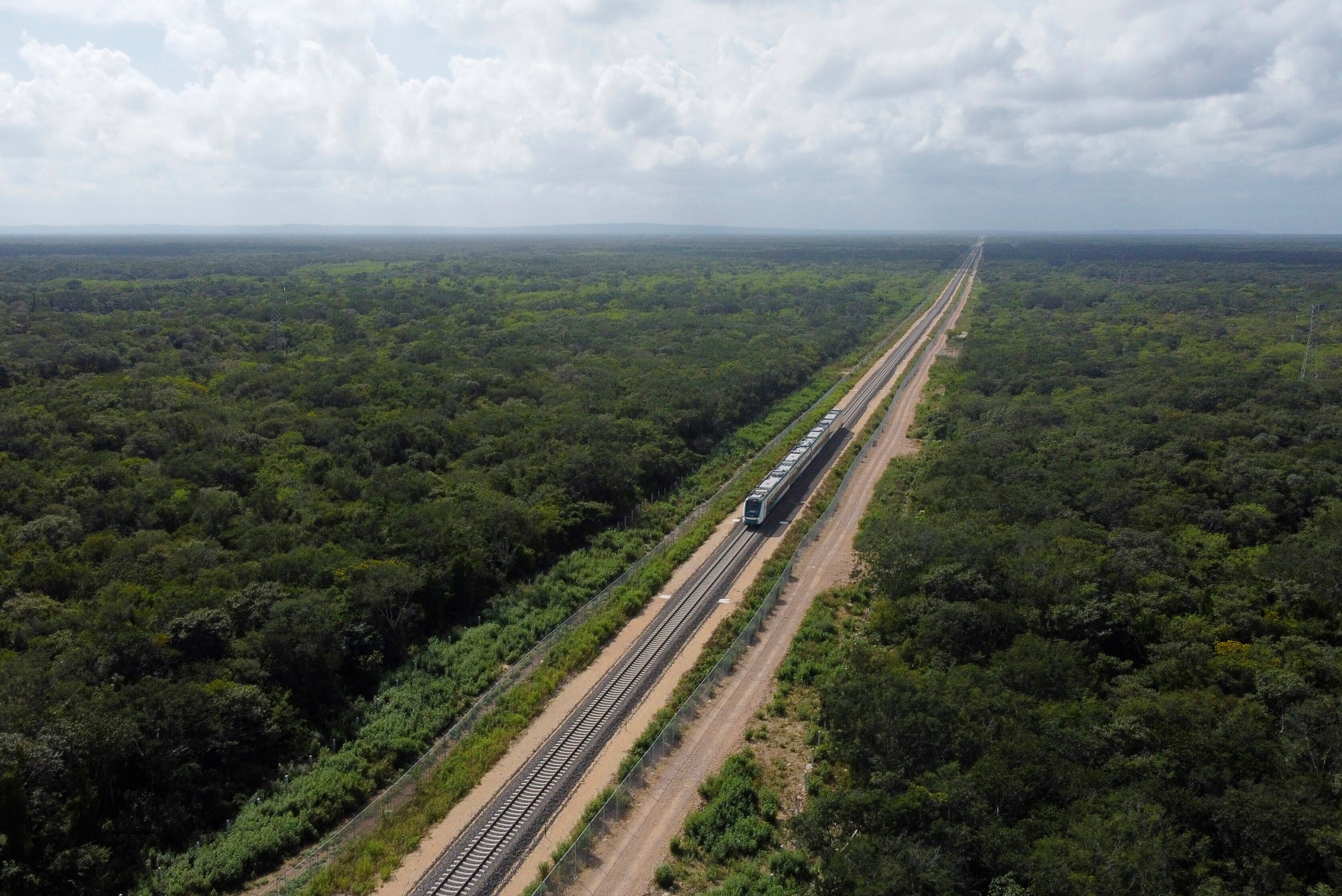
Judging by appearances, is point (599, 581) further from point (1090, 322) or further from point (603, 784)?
point (1090, 322)

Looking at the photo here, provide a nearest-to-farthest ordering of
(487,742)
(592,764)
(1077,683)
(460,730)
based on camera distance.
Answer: (1077,683) < (592,764) < (487,742) < (460,730)

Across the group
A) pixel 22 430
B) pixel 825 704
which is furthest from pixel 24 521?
pixel 825 704

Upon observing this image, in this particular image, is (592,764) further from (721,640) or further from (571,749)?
(721,640)

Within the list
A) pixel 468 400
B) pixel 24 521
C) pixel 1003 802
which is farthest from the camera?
pixel 468 400

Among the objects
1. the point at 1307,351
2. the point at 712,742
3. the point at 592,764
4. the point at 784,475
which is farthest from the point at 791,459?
the point at 1307,351

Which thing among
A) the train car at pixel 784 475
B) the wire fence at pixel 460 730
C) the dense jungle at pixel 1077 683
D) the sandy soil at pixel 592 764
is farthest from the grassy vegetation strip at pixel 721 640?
the dense jungle at pixel 1077 683

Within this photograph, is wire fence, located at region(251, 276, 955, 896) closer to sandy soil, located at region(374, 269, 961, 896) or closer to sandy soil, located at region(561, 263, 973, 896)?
sandy soil, located at region(561, 263, 973, 896)
